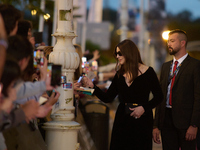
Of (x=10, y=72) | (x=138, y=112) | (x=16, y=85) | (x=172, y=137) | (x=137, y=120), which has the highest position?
(x=10, y=72)

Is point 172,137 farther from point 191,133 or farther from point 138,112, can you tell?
point 138,112

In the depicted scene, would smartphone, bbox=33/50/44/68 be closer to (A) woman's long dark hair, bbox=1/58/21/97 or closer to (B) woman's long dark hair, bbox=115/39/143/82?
(A) woman's long dark hair, bbox=1/58/21/97

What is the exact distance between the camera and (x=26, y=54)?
145 inches

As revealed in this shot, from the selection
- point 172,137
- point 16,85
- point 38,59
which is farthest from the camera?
point 172,137

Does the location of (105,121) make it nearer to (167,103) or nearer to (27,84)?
(167,103)

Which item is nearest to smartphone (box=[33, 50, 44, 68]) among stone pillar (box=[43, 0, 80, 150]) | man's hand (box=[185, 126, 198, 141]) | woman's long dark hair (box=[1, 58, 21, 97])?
woman's long dark hair (box=[1, 58, 21, 97])

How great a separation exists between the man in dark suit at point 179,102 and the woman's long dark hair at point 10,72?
343cm

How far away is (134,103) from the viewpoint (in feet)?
19.1

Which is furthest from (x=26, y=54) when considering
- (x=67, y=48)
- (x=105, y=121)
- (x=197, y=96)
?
(x=105, y=121)

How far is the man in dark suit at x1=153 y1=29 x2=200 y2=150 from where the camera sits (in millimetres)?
6297

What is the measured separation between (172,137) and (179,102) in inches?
20.1

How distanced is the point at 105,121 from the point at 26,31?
403 cm

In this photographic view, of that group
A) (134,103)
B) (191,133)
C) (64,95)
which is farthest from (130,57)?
(191,133)

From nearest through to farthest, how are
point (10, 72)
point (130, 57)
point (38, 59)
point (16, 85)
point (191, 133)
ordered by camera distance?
1. point (10, 72)
2. point (16, 85)
3. point (38, 59)
4. point (130, 57)
5. point (191, 133)
